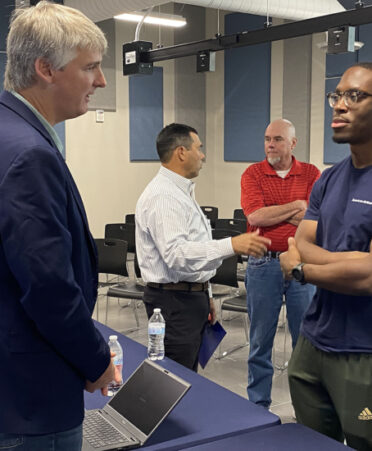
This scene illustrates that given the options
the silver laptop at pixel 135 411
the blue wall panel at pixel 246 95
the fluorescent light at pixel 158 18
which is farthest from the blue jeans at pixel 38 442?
the blue wall panel at pixel 246 95

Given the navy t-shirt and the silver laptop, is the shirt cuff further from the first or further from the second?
the silver laptop

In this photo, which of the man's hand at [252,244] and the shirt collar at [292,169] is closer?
the man's hand at [252,244]

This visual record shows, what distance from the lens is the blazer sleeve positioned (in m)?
1.23

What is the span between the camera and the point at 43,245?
4.08 feet

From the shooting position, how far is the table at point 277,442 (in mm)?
1767

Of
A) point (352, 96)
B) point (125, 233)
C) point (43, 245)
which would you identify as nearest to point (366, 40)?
point (125, 233)

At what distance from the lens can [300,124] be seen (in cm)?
898

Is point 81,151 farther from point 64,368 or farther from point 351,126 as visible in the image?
point 64,368

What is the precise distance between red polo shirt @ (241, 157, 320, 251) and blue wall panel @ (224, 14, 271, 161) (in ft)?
18.5

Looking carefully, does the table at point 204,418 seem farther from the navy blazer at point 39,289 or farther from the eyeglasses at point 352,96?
the eyeglasses at point 352,96

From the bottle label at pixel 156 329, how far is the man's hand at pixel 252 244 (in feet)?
1.67

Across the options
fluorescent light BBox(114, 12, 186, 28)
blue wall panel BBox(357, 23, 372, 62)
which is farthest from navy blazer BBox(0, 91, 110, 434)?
blue wall panel BBox(357, 23, 372, 62)

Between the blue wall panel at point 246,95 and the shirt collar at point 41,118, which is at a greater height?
the blue wall panel at point 246,95

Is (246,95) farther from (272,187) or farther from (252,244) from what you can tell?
(252,244)
